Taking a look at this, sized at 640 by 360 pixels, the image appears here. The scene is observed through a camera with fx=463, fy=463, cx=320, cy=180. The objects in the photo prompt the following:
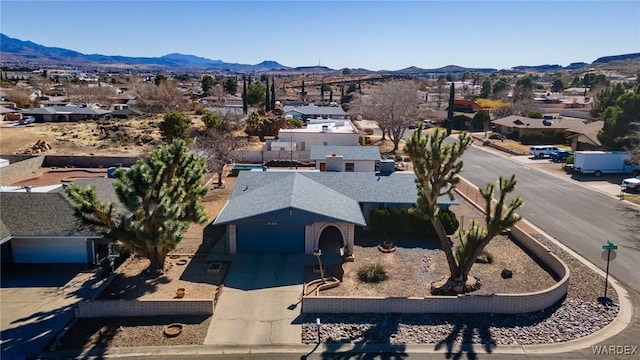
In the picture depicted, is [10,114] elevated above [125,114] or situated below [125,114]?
below

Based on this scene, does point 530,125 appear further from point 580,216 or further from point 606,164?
point 580,216

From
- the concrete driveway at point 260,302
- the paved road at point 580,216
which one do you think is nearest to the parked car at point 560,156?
the paved road at point 580,216

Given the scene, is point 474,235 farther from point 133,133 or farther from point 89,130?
point 89,130

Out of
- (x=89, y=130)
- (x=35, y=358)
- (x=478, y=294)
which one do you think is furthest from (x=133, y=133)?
(x=478, y=294)

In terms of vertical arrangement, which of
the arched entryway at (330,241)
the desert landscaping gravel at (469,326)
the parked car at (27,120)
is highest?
the parked car at (27,120)

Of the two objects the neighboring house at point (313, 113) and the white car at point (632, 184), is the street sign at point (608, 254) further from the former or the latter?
the neighboring house at point (313, 113)

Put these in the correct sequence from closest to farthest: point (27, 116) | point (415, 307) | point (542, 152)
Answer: point (415, 307) → point (542, 152) → point (27, 116)

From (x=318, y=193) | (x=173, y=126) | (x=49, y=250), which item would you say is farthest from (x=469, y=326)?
(x=173, y=126)
